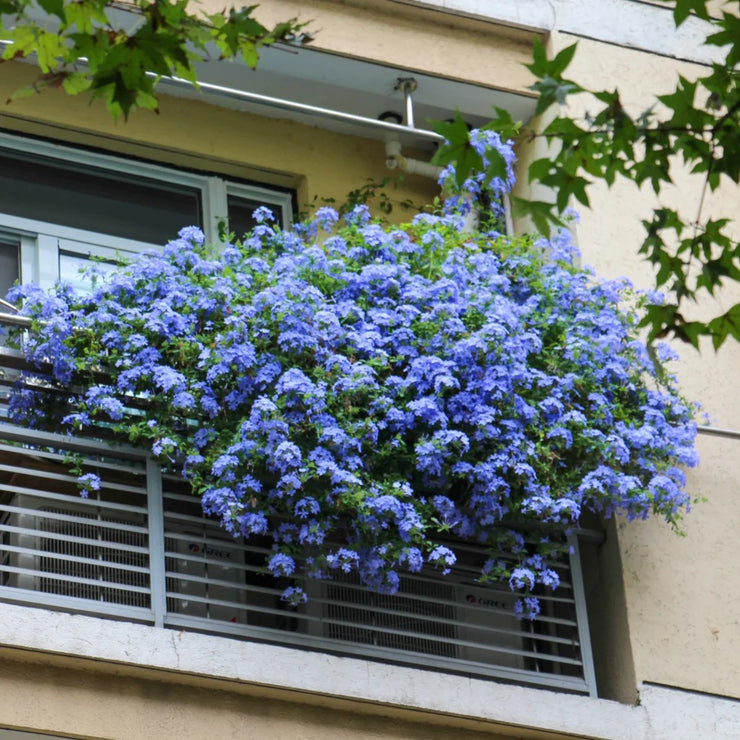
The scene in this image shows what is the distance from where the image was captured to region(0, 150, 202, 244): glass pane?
399 inches

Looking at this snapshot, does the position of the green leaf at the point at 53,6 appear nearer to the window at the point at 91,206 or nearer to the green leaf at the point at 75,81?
the green leaf at the point at 75,81

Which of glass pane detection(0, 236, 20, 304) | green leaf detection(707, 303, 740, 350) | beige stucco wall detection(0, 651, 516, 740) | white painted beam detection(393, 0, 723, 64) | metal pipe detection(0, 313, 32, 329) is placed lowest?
beige stucco wall detection(0, 651, 516, 740)

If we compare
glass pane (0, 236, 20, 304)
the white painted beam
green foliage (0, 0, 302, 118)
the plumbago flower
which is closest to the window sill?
the plumbago flower

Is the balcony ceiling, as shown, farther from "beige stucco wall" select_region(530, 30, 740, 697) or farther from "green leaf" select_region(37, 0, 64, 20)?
"green leaf" select_region(37, 0, 64, 20)

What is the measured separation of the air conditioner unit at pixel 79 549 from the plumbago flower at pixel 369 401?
360mm

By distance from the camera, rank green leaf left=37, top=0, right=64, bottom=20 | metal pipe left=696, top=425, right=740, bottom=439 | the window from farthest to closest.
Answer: the window < metal pipe left=696, top=425, right=740, bottom=439 < green leaf left=37, top=0, right=64, bottom=20

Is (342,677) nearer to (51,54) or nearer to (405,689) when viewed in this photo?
(405,689)

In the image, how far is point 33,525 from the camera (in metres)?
8.30

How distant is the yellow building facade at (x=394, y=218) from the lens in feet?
26.1

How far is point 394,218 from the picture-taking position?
35.4 feet

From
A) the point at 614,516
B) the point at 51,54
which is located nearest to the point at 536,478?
the point at 614,516

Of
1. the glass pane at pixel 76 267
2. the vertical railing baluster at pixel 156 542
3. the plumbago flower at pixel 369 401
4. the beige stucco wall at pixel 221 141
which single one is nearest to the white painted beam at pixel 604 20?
the beige stucco wall at pixel 221 141

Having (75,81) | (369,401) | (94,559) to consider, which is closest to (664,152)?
(75,81)

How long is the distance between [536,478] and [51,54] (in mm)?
3290
